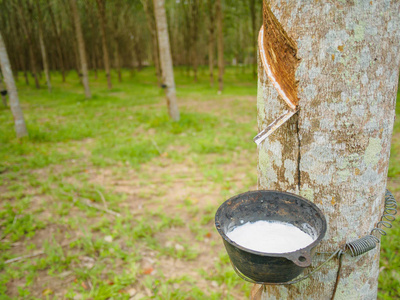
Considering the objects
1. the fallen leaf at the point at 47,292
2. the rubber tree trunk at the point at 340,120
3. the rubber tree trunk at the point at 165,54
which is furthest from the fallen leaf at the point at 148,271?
the rubber tree trunk at the point at 165,54

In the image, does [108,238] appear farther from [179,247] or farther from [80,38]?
[80,38]

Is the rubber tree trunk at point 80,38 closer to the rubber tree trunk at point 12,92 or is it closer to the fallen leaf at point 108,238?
the rubber tree trunk at point 12,92

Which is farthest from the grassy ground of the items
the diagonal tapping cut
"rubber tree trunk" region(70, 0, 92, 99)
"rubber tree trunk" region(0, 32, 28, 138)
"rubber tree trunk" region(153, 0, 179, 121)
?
"rubber tree trunk" region(70, 0, 92, 99)

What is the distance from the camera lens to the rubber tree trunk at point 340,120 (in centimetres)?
92

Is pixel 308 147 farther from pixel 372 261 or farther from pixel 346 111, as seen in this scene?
pixel 372 261

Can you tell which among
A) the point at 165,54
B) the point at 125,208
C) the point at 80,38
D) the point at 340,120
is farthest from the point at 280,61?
the point at 80,38

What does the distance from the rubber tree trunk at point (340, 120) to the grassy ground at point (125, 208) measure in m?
1.51

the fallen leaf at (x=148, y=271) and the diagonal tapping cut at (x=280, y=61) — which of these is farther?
the fallen leaf at (x=148, y=271)

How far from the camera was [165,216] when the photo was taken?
3.34 m

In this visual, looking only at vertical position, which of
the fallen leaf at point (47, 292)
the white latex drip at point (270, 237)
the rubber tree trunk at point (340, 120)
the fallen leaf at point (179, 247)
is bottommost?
the fallen leaf at point (179, 247)


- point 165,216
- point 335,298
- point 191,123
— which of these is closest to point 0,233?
point 165,216

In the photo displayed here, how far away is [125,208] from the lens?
3545mm

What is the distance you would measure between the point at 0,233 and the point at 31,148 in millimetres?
2884

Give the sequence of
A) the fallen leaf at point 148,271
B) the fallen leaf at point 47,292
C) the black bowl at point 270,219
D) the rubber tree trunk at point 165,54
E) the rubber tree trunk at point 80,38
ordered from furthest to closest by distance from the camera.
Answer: the rubber tree trunk at point 80,38 < the rubber tree trunk at point 165,54 < the fallen leaf at point 148,271 < the fallen leaf at point 47,292 < the black bowl at point 270,219
